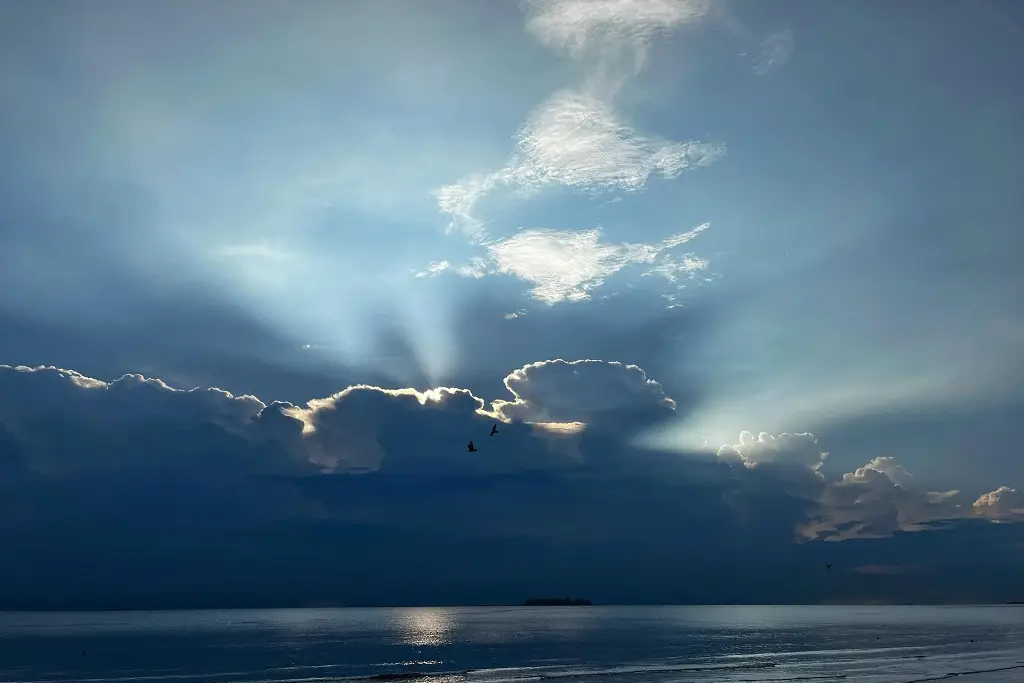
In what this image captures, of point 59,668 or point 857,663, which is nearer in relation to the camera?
point 857,663

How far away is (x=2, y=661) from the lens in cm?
17075

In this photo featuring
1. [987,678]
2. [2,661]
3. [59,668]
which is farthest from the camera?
[2,661]

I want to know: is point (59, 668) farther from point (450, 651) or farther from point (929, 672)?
point (929, 672)

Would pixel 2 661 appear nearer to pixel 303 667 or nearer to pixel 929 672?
pixel 303 667

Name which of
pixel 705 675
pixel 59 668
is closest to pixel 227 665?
pixel 59 668

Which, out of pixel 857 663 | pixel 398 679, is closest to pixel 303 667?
pixel 398 679

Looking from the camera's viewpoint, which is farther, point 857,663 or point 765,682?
point 857,663

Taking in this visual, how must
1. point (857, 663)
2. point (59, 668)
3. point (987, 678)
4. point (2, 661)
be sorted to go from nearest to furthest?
point (987, 678), point (857, 663), point (59, 668), point (2, 661)

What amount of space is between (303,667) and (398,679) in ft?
102

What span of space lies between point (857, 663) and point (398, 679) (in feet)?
273

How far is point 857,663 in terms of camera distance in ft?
457

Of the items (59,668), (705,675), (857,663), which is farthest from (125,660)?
(857,663)

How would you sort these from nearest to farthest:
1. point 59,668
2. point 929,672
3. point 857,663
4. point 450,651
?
point 929,672 < point 857,663 < point 59,668 < point 450,651

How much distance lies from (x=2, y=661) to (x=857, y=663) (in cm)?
18065
